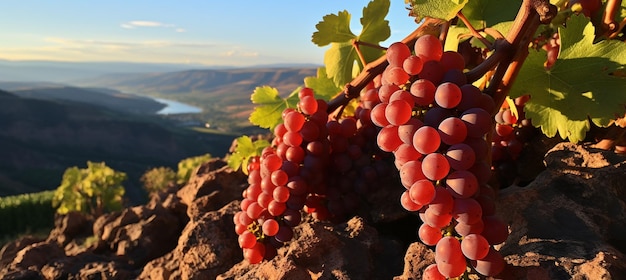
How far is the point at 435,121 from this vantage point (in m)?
1.03

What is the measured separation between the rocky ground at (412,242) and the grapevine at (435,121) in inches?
3.5

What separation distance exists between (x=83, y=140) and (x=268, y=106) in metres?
97.1

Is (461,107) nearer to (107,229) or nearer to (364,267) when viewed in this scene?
(364,267)

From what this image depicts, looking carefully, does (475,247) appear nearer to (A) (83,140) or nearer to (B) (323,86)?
(B) (323,86)

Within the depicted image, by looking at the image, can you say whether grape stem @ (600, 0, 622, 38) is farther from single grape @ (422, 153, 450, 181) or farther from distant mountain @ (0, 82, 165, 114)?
distant mountain @ (0, 82, 165, 114)

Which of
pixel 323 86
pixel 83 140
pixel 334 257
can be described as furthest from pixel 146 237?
pixel 83 140

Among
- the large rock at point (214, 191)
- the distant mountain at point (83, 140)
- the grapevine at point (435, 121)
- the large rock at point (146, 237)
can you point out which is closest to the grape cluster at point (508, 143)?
the grapevine at point (435, 121)

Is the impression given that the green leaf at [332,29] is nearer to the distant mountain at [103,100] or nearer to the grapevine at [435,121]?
the grapevine at [435,121]

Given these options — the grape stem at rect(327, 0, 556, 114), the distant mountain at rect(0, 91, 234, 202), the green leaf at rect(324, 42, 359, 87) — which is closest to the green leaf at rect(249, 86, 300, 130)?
the green leaf at rect(324, 42, 359, 87)

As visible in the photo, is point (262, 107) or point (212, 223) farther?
point (262, 107)

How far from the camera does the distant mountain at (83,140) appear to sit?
74000 mm

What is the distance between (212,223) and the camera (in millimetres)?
1873

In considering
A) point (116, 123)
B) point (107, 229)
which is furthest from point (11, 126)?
point (107, 229)

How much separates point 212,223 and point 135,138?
98.1 m
